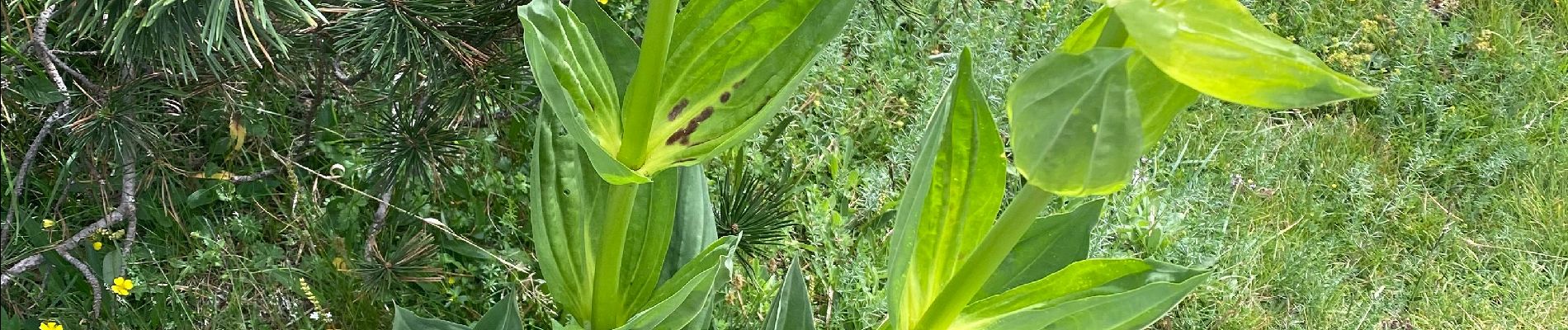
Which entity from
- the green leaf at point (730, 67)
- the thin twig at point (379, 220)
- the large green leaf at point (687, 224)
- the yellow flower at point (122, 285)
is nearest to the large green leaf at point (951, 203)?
the green leaf at point (730, 67)

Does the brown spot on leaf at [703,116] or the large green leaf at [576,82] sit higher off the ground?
the large green leaf at [576,82]

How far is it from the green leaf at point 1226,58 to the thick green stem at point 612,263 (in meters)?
0.48

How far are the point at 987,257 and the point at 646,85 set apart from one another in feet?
0.86

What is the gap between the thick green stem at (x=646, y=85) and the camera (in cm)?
78

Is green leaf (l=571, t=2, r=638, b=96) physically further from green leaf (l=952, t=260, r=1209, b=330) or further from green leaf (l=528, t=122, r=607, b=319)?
green leaf (l=952, t=260, r=1209, b=330)

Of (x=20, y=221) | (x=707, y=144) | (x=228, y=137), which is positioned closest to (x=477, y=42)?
(x=707, y=144)

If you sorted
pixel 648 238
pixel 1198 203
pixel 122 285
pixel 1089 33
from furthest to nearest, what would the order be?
pixel 1198 203
pixel 122 285
pixel 648 238
pixel 1089 33

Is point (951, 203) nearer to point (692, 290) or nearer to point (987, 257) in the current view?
point (987, 257)

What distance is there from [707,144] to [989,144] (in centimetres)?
22

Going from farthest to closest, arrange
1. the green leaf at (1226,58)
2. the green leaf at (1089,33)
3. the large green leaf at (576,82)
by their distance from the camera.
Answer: the large green leaf at (576,82)
the green leaf at (1089,33)
the green leaf at (1226,58)

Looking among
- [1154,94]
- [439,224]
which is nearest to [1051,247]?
[1154,94]

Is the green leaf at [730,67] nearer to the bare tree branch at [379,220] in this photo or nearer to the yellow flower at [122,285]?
the bare tree branch at [379,220]

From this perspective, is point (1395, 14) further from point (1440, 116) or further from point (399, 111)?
point (399, 111)

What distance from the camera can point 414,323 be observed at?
112 centimetres
